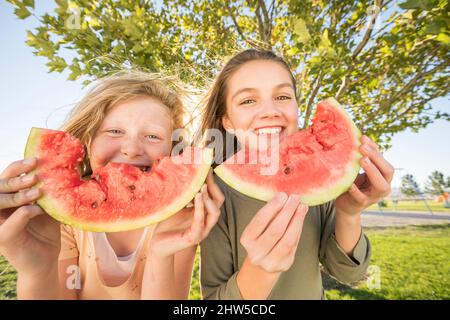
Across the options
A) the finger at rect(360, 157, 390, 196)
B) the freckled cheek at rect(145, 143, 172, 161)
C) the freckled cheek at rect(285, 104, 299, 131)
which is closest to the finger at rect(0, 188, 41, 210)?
the freckled cheek at rect(145, 143, 172, 161)

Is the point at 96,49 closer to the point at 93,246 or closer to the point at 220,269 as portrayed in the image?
the point at 93,246

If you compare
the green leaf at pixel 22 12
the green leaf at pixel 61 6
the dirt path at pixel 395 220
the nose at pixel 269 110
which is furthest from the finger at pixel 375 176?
the dirt path at pixel 395 220

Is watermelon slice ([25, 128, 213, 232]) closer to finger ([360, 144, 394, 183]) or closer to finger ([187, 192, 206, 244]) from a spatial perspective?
finger ([187, 192, 206, 244])

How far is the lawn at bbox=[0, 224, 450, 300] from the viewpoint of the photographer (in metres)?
4.47

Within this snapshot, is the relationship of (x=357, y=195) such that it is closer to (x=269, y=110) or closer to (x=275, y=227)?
(x=275, y=227)

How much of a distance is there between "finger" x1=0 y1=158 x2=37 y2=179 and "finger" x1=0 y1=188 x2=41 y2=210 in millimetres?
85

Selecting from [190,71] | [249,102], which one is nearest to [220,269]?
[249,102]

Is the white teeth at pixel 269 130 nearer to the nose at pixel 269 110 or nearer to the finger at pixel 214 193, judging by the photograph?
the nose at pixel 269 110

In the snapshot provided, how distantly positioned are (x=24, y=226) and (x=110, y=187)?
393mm

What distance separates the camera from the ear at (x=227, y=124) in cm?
212

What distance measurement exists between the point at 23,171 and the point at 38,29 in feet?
7.11

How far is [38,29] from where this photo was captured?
282cm

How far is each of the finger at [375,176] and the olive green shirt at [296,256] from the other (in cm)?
46
